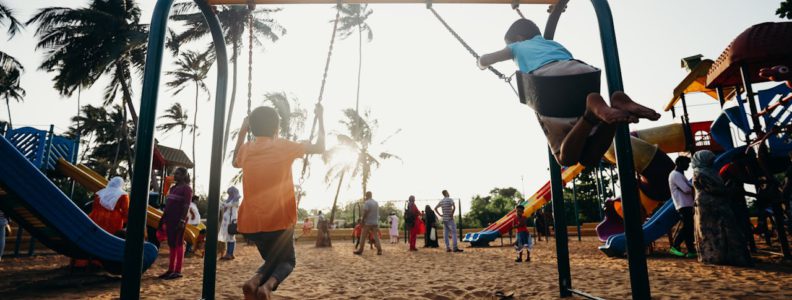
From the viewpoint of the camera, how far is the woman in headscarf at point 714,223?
18.9ft

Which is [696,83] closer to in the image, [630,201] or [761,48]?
[761,48]

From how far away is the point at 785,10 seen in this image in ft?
41.7

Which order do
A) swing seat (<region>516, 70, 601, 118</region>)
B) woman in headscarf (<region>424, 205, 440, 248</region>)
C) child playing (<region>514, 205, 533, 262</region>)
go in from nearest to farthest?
swing seat (<region>516, 70, 601, 118</region>)
child playing (<region>514, 205, 533, 262</region>)
woman in headscarf (<region>424, 205, 440, 248</region>)

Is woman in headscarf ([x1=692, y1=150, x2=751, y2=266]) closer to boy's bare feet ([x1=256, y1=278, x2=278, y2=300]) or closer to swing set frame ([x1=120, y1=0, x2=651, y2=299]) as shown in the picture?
swing set frame ([x1=120, y1=0, x2=651, y2=299])

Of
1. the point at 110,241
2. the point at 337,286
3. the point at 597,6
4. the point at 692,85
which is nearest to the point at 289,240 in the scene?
the point at 337,286

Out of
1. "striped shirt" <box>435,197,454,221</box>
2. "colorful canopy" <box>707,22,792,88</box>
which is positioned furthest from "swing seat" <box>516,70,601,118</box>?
"striped shirt" <box>435,197,454,221</box>

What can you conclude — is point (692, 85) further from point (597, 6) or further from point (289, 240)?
point (289, 240)

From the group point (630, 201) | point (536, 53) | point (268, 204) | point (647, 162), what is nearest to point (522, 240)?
point (647, 162)

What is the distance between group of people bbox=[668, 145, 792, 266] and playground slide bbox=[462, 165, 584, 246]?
243 inches

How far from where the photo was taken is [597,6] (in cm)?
291

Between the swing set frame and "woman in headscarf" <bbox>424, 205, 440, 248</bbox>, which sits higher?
the swing set frame

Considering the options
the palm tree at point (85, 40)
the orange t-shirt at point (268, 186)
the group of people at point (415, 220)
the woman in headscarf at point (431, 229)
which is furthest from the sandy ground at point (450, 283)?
the palm tree at point (85, 40)

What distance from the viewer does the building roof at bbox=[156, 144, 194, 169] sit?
23.4m

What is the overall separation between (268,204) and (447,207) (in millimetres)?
9044
